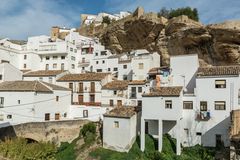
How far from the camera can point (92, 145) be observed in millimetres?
28125

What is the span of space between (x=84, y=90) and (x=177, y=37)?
15.3 meters

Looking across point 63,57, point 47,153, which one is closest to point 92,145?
point 47,153

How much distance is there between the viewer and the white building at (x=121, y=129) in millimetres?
26109

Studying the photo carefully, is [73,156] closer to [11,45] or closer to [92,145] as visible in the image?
[92,145]

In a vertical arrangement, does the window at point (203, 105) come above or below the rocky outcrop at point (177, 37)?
below

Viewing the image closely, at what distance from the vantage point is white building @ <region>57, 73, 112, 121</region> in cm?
3662

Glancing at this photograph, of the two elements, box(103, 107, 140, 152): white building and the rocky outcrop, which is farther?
the rocky outcrop

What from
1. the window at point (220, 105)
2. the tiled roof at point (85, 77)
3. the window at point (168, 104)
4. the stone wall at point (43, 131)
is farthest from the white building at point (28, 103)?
the window at point (220, 105)

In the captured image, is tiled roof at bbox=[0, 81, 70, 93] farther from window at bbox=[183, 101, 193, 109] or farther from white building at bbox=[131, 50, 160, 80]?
window at bbox=[183, 101, 193, 109]

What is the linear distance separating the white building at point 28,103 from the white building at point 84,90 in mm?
2833

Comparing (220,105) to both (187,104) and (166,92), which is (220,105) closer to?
Result: (187,104)

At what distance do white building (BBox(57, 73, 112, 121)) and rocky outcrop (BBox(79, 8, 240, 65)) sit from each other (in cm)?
908

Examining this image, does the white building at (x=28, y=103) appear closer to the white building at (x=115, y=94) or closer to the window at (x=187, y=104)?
the white building at (x=115, y=94)

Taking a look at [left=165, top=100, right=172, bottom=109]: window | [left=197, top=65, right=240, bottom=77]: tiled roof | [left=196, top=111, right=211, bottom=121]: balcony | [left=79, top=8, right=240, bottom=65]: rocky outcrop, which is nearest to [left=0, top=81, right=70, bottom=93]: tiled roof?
[left=79, top=8, right=240, bottom=65]: rocky outcrop
